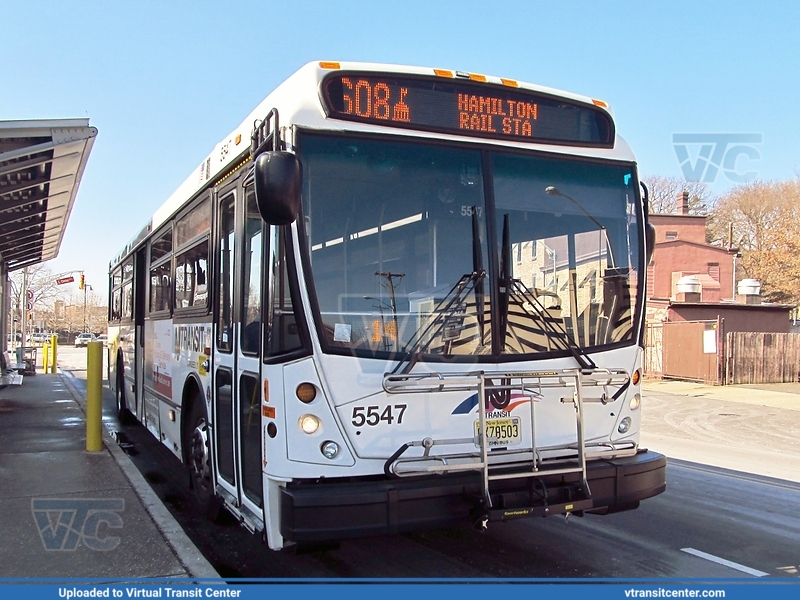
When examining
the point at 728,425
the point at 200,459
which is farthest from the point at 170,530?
the point at 728,425

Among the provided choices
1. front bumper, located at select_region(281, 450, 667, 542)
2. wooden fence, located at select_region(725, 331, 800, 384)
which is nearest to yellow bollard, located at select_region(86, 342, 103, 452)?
front bumper, located at select_region(281, 450, 667, 542)

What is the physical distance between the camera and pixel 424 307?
441 centimetres

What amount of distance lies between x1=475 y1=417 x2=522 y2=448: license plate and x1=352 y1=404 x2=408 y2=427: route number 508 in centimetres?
52

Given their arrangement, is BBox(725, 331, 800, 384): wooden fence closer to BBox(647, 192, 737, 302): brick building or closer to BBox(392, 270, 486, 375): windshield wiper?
BBox(647, 192, 737, 302): brick building

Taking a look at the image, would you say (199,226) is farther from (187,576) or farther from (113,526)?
(187,576)

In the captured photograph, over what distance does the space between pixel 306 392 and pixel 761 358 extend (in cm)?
2197

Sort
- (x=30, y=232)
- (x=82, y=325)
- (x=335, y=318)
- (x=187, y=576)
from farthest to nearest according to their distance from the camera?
(x=82, y=325), (x=30, y=232), (x=187, y=576), (x=335, y=318)

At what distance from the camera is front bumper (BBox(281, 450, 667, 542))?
3.95m

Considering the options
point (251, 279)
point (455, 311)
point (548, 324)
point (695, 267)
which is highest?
point (695, 267)

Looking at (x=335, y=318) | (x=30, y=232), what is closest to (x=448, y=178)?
(x=335, y=318)

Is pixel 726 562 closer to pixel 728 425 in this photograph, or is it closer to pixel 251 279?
pixel 251 279

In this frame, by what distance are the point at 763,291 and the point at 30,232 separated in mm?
44233

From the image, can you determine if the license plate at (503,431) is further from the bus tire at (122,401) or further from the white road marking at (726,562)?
the bus tire at (122,401)

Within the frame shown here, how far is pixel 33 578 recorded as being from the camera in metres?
4.64
